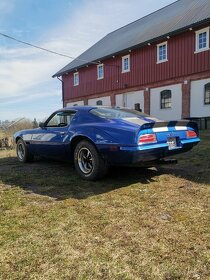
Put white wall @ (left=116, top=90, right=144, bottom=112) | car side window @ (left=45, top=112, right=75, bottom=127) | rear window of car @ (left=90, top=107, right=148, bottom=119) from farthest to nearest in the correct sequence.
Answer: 1. white wall @ (left=116, top=90, right=144, bottom=112)
2. car side window @ (left=45, top=112, right=75, bottom=127)
3. rear window of car @ (left=90, top=107, right=148, bottom=119)

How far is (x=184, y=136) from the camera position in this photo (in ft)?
18.5

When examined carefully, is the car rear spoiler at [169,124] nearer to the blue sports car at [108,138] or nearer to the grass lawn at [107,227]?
the blue sports car at [108,138]

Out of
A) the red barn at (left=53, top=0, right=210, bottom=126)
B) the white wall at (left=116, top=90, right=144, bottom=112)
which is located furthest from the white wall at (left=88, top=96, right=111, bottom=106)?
the white wall at (left=116, top=90, right=144, bottom=112)

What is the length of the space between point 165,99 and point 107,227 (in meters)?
18.6

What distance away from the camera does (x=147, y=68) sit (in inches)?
868

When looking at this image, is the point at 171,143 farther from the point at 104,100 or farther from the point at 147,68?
the point at 104,100

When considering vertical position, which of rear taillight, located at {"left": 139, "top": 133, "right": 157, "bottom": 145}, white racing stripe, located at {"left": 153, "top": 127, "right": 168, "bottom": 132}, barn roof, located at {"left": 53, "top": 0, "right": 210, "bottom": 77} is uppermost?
barn roof, located at {"left": 53, "top": 0, "right": 210, "bottom": 77}

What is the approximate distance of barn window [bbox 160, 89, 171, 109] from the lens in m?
20.9

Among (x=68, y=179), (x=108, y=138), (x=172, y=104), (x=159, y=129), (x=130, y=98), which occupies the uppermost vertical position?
(x=130, y=98)

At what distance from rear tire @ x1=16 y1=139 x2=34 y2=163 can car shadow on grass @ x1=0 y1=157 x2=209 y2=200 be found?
41 centimetres

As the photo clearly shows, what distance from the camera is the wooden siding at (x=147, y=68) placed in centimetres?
1870

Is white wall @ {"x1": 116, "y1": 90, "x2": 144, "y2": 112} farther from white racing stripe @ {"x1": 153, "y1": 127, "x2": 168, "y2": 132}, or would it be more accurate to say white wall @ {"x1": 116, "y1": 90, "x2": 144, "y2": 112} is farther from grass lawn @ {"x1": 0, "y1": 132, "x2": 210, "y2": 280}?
white racing stripe @ {"x1": 153, "y1": 127, "x2": 168, "y2": 132}

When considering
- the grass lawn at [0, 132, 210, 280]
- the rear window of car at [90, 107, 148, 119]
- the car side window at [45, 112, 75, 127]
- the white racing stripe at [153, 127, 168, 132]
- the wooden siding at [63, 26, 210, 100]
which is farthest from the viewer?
the wooden siding at [63, 26, 210, 100]

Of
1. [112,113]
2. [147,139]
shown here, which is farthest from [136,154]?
[112,113]
